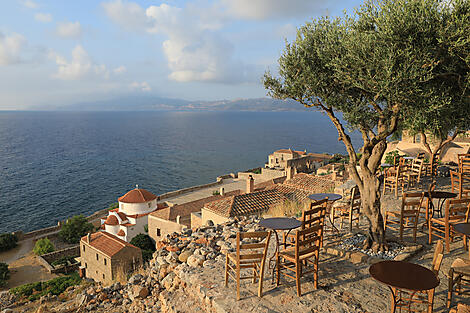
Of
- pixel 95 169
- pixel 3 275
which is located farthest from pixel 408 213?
pixel 95 169

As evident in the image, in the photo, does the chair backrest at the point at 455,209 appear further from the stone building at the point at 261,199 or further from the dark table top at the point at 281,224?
the stone building at the point at 261,199

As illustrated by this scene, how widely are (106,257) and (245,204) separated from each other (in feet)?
38.4

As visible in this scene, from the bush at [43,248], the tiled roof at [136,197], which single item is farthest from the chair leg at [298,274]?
the bush at [43,248]

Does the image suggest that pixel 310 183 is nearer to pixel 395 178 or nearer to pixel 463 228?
pixel 395 178

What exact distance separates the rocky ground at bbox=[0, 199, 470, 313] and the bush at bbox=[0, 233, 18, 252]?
3014 cm

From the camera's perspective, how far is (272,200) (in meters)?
22.1

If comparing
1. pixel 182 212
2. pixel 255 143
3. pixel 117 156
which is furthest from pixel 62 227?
pixel 255 143

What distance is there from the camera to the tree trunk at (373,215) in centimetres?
766

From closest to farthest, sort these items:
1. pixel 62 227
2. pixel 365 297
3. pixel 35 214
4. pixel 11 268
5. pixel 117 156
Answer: pixel 365 297, pixel 11 268, pixel 62 227, pixel 35 214, pixel 117 156

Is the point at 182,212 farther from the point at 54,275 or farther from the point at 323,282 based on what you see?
the point at 323,282

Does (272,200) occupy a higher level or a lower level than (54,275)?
higher

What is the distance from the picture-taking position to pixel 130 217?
3362 centimetres

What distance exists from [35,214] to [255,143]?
327 feet

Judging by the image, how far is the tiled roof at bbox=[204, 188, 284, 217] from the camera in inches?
797
